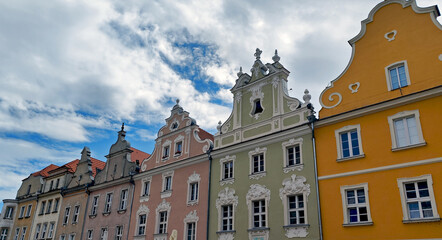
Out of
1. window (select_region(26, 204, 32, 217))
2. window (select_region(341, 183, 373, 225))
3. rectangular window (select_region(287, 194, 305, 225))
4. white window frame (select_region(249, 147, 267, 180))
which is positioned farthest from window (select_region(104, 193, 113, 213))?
window (select_region(341, 183, 373, 225))

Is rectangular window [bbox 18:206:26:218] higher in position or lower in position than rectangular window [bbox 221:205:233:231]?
higher

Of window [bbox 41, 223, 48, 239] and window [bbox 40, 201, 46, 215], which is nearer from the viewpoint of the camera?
window [bbox 41, 223, 48, 239]

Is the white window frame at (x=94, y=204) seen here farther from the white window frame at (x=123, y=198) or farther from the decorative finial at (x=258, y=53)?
the decorative finial at (x=258, y=53)

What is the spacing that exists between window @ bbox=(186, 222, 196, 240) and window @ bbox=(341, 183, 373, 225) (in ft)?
33.0

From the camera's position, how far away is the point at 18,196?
4250 cm

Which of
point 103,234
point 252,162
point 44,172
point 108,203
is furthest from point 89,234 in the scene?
point 252,162

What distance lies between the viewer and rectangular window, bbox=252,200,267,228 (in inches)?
793

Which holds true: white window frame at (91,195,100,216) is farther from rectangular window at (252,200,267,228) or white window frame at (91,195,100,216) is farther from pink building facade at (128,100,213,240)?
rectangular window at (252,200,267,228)

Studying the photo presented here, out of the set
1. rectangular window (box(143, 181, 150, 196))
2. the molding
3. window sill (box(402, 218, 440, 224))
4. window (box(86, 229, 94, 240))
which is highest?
rectangular window (box(143, 181, 150, 196))

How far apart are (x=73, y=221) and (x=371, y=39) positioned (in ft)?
91.4

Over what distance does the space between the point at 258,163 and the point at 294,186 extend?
3082 mm

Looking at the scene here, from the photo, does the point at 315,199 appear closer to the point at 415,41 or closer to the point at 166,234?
the point at 415,41

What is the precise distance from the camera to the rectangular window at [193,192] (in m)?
24.4

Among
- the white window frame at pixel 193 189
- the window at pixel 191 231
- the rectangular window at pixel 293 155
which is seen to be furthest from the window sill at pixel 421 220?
the white window frame at pixel 193 189
